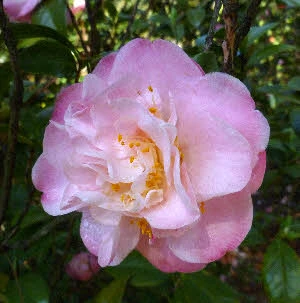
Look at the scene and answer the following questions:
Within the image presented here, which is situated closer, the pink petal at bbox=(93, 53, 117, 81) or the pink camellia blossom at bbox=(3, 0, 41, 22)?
the pink petal at bbox=(93, 53, 117, 81)

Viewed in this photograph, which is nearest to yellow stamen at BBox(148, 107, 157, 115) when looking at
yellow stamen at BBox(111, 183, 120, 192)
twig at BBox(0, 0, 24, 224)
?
yellow stamen at BBox(111, 183, 120, 192)

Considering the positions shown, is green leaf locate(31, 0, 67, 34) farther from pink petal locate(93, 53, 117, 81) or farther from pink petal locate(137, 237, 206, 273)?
pink petal locate(137, 237, 206, 273)

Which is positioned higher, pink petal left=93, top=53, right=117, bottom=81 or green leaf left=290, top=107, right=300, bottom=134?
pink petal left=93, top=53, right=117, bottom=81

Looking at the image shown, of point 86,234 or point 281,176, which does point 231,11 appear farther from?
point 281,176

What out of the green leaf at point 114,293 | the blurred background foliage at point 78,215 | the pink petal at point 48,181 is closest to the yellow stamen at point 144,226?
the pink petal at point 48,181

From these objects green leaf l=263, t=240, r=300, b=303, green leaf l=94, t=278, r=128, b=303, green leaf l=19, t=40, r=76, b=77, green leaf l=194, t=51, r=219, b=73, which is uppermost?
green leaf l=194, t=51, r=219, b=73

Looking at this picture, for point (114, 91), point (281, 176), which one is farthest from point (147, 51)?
point (281, 176)

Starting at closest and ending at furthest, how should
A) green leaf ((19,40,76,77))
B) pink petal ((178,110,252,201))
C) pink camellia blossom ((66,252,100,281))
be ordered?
pink petal ((178,110,252,201)) < green leaf ((19,40,76,77)) < pink camellia blossom ((66,252,100,281))
